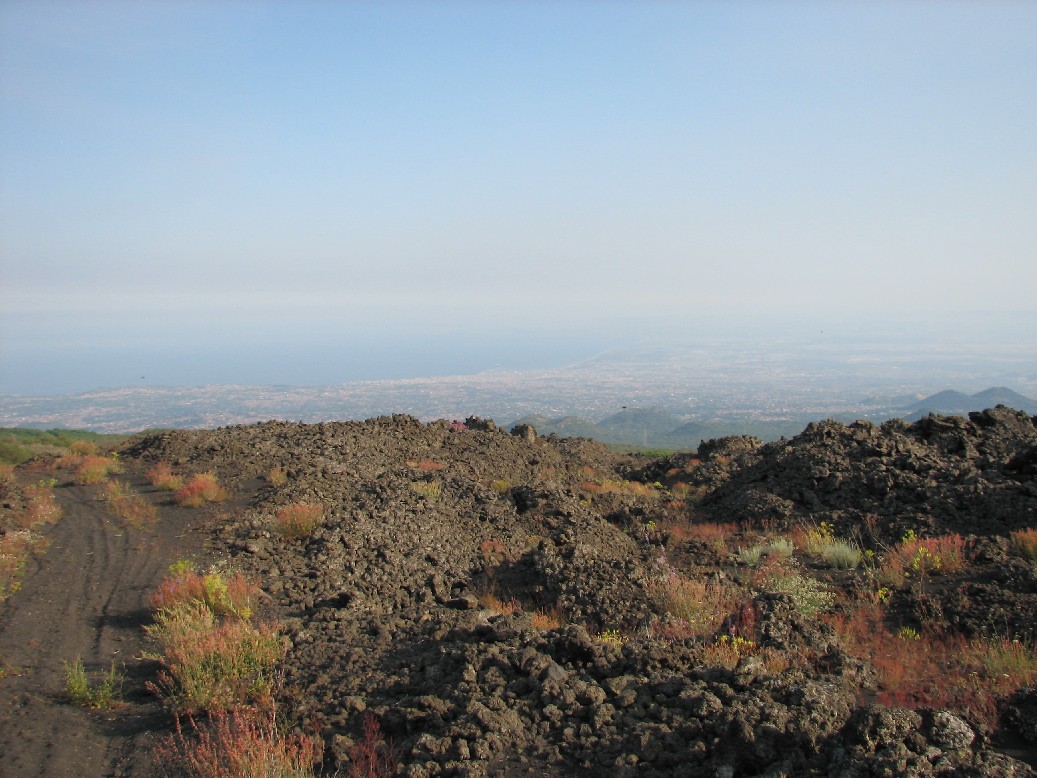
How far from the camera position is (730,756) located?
4230mm

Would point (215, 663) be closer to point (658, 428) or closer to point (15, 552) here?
point (15, 552)

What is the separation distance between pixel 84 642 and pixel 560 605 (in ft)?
19.7

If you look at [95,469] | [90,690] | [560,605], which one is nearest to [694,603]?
[560,605]

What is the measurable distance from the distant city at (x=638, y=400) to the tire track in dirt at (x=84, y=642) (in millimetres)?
25079

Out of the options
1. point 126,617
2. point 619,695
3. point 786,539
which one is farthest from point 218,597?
point 786,539

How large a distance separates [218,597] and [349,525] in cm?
350

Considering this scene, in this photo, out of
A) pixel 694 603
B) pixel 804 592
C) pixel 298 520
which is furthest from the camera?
pixel 298 520

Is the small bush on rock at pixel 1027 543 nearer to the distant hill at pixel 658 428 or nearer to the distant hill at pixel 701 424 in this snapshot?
the distant hill at pixel 658 428

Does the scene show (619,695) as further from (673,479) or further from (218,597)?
(673,479)

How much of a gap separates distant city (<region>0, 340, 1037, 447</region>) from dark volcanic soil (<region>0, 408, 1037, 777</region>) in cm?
2357

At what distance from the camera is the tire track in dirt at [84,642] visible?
17.1ft

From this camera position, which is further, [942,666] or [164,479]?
[164,479]

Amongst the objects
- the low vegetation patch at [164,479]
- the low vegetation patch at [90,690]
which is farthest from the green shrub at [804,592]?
the low vegetation patch at [164,479]

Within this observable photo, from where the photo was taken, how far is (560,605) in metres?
8.83
